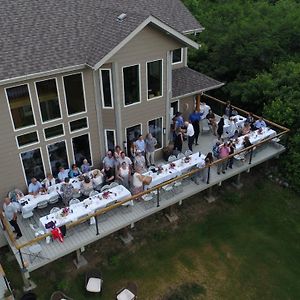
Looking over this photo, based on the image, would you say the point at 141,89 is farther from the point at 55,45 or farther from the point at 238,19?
the point at 238,19

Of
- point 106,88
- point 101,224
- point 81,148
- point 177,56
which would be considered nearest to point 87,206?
point 101,224

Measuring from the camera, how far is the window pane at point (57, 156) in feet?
53.8

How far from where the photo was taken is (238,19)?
1059 inches

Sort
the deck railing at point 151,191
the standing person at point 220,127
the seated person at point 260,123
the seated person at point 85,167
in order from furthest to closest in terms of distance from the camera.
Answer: the standing person at point 220,127, the seated person at point 260,123, the seated person at point 85,167, the deck railing at point 151,191

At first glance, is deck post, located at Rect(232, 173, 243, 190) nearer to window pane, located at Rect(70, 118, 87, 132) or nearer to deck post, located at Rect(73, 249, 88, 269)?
window pane, located at Rect(70, 118, 87, 132)

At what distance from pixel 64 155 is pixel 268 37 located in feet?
51.4

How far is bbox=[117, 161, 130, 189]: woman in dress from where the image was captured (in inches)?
629

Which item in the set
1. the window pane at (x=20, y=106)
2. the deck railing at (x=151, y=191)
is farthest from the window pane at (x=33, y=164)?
the deck railing at (x=151, y=191)

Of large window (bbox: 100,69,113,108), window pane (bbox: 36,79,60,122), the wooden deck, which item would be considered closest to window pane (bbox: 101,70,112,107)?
large window (bbox: 100,69,113,108)

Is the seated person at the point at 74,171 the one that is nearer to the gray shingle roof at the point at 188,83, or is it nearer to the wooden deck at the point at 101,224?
the wooden deck at the point at 101,224

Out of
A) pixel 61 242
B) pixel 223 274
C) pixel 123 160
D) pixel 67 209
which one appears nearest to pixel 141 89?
pixel 123 160

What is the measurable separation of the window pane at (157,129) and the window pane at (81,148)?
11.1 ft

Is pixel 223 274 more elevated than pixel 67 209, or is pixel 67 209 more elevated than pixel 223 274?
pixel 67 209

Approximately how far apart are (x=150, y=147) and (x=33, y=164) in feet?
18.3
